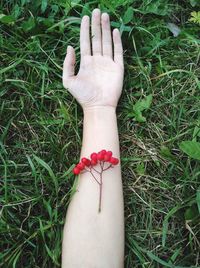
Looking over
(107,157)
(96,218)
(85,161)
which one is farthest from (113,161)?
(96,218)

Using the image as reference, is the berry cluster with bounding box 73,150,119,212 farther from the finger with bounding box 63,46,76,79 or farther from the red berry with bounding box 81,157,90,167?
the finger with bounding box 63,46,76,79

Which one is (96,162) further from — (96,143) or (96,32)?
(96,32)

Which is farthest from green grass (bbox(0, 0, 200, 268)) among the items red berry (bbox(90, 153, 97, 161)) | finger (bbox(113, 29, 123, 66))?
red berry (bbox(90, 153, 97, 161))

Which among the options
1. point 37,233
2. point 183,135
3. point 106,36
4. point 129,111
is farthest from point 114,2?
point 37,233

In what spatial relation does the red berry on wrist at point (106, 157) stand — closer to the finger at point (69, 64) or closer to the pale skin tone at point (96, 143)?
the pale skin tone at point (96, 143)

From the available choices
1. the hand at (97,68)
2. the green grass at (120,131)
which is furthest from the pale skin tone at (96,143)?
the green grass at (120,131)

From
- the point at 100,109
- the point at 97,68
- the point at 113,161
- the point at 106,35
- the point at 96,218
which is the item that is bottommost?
the point at 96,218

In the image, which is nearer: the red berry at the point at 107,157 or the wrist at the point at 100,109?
the red berry at the point at 107,157

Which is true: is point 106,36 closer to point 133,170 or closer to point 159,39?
point 159,39
